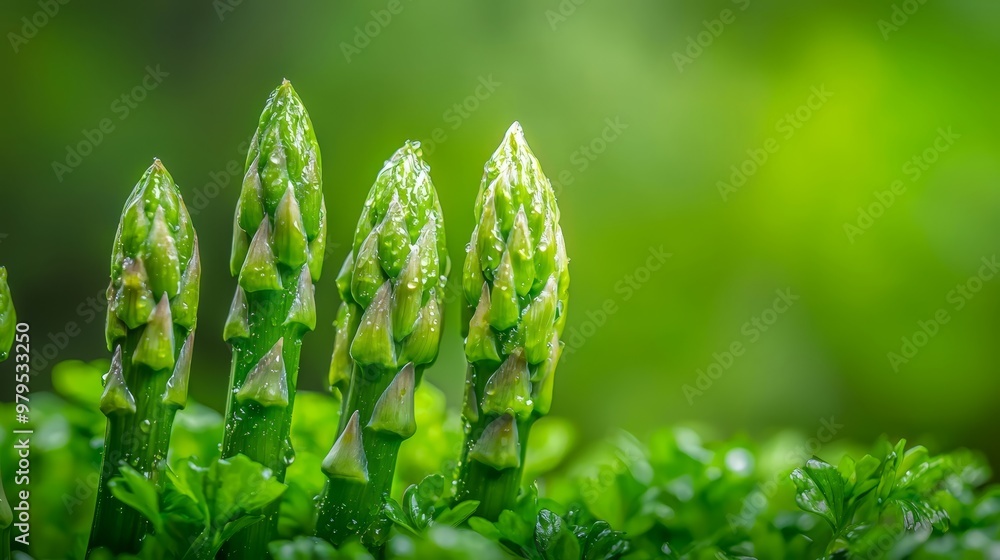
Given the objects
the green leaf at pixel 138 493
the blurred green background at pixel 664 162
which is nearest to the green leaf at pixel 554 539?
the green leaf at pixel 138 493

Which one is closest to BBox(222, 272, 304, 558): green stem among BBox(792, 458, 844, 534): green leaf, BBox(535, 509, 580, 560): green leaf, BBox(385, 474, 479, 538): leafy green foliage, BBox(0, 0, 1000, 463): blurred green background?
BBox(385, 474, 479, 538): leafy green foliage

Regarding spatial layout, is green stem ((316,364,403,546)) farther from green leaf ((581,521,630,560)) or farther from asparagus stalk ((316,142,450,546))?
green leaf ((581,521,630,560))

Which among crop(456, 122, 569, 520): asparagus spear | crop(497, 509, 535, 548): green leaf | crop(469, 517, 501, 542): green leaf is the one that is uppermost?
crop(456, 122, 569, 520): asparagus spear

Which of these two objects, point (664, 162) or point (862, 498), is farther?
point (664, 162)

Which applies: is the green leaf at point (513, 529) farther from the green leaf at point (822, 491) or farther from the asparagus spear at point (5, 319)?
the asparagus spear at point (5, 319)

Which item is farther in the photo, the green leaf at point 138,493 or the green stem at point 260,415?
the green stem at point 260,415

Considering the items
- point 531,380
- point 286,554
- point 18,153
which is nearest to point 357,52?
point 18,153

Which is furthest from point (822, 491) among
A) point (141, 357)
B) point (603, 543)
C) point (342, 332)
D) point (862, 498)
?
point (141, 357)

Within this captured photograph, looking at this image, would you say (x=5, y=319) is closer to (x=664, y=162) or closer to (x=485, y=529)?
(x=485, y=529)
